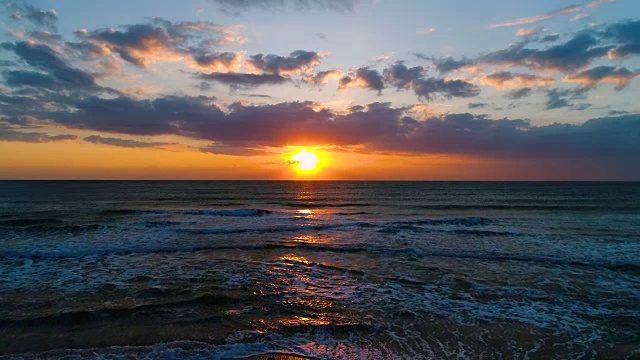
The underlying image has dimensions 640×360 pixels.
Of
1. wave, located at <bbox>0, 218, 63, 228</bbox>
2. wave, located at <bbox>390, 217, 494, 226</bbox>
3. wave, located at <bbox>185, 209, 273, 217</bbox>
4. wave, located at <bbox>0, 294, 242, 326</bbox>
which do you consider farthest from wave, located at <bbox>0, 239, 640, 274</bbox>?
wave, located at <bbox>185, 209, 273, 217</bbox>

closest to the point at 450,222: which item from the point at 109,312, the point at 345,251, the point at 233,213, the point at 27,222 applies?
the point at 345,251

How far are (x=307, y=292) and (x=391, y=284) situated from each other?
3.18 metres

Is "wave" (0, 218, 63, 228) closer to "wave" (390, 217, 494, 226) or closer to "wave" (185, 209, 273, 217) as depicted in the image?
"wave" (185, 209, 273, 217)

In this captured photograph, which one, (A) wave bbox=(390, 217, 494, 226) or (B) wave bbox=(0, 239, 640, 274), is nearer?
(B) wave bbox=(0, 239, 640, 274)

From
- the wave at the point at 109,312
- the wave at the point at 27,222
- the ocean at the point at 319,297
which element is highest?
the wave at the point at 27,222

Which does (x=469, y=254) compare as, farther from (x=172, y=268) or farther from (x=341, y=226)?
(x=172, y=268)

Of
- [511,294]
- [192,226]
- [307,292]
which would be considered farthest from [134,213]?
[511,294]

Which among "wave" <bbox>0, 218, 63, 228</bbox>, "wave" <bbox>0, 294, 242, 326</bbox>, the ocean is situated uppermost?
"wave" <bbox>0, 218, 63, 228</bbox>

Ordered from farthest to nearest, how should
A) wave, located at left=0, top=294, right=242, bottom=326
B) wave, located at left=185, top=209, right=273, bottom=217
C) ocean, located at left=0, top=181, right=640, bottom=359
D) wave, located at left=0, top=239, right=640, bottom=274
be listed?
wave, located at left=185, top=209, right=273, bottom=217, wave, located at left=0, top=239, right=640, bottom=274, wave, located at left=0, top=294, right=242, bottom=326, ocean, located at left=0, top=181, right=640, bottom=359

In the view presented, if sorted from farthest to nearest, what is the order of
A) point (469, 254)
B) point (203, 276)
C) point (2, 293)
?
point (469, 254), point (203, 276), point (2, 293)

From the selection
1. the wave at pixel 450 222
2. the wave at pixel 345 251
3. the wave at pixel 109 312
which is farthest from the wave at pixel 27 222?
the wave at pixel 450 222

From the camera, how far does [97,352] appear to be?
7.93m

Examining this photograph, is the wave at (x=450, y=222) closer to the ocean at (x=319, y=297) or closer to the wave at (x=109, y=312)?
the ocean at (x=319, y=297)

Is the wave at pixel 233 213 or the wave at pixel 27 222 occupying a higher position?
the wave at pixel 27 222
